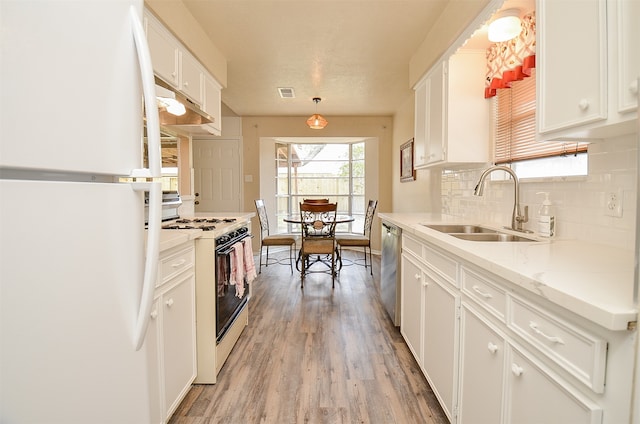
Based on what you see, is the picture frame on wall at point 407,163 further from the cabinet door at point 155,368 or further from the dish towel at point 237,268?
the cabinet door at point 155,368

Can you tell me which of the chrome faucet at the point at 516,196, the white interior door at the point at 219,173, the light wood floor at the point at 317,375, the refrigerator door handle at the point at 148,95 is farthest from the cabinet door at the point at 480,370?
the white interior door at the point at 219,173

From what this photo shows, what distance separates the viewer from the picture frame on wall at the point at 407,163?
14.6ft

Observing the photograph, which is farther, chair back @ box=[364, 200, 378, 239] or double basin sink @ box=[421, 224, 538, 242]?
chair back @ box=[364, 200, 378, 239]

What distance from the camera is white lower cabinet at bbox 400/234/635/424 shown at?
679mm

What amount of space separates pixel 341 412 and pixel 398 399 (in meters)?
0.34

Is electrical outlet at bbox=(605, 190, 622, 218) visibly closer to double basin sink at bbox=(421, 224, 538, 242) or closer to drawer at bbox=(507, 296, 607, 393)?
double basin sink at bbox=(421, 224, 538, 242)

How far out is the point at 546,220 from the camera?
62.5 inches

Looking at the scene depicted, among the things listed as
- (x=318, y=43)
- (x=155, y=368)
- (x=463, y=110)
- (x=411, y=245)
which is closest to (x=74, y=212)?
(x=155, y=368)

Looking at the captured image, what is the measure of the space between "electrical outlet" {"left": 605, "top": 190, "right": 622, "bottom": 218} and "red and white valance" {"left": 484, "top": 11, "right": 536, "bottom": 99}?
938 mm

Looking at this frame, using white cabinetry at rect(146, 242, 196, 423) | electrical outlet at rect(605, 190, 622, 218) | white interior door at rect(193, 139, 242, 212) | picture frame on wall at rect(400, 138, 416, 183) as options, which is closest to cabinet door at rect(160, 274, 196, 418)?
white cabinetry at rect(146, 242, 196, 423)

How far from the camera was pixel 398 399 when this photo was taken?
177 cm

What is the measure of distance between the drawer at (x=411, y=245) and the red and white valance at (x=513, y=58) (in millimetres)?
1159

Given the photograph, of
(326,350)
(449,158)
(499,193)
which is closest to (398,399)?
(326,350)

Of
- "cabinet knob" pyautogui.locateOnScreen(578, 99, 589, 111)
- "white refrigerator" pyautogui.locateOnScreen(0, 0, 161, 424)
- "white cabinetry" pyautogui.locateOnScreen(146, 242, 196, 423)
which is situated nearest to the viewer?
"white refrigerator" pyautogui.locateOnScreen(0, 0, 161, 424)
